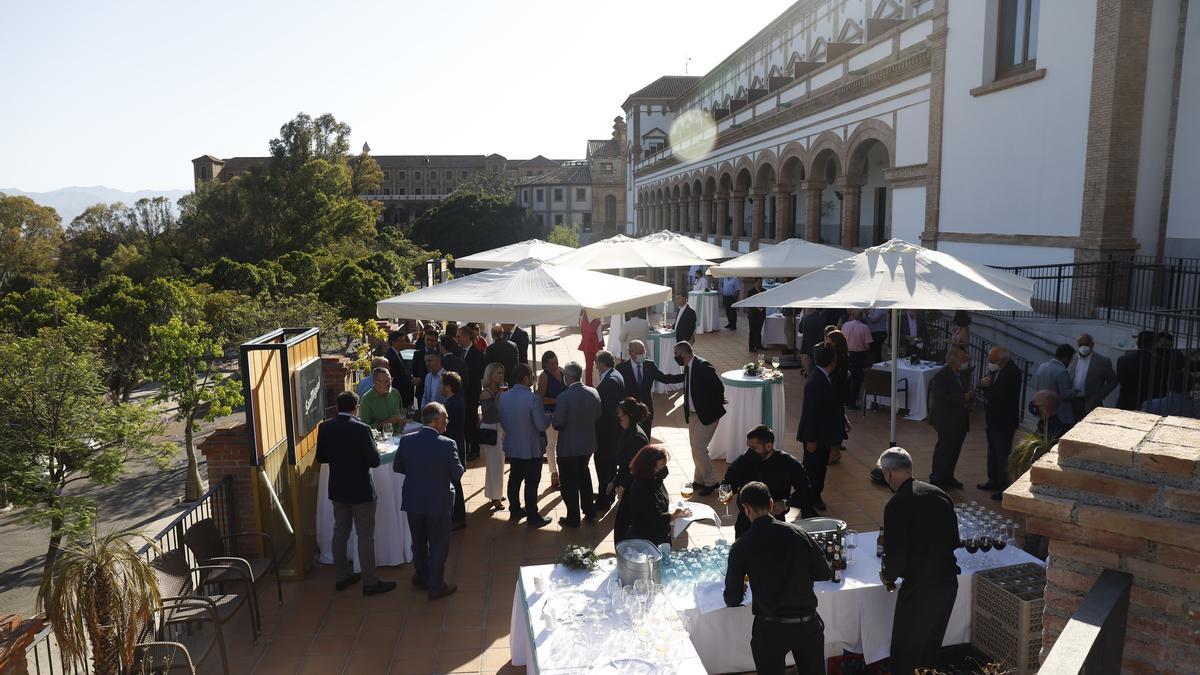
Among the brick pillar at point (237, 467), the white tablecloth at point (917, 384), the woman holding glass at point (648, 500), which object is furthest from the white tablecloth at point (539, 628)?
the white tablecloth at point (917, 384)

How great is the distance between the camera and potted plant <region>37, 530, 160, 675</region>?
4387 millimetres

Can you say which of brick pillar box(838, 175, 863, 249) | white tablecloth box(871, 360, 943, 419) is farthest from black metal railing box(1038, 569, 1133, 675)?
brick pillar box(838, 175, 863, 249)

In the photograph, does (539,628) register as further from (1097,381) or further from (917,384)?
(917,384)

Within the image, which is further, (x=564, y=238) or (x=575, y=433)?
(x=564, y=238)

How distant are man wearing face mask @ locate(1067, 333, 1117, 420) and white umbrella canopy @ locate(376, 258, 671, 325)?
16.7ft

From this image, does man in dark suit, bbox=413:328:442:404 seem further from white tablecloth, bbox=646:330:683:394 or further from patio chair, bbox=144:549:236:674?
white tablecloth, bbox=646:330:683:394

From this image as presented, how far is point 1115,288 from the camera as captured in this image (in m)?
13.2

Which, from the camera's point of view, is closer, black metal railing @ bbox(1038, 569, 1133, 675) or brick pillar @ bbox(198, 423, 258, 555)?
black metal railing @ bbox(1038, 569, 1133, 675)

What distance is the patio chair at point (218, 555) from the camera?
235 inches

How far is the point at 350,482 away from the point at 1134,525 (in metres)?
5.59

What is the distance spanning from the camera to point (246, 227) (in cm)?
5531

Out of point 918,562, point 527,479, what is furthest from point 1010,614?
point 527,479

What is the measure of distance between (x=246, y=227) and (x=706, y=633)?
5731cm

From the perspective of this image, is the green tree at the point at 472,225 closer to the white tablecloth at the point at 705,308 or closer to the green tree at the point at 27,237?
the green tree at the point at 27,237
